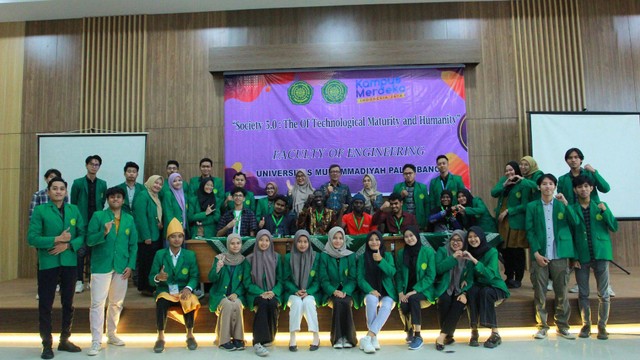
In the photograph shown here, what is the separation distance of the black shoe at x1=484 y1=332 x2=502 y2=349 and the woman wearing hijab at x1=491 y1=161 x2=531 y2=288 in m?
1.02

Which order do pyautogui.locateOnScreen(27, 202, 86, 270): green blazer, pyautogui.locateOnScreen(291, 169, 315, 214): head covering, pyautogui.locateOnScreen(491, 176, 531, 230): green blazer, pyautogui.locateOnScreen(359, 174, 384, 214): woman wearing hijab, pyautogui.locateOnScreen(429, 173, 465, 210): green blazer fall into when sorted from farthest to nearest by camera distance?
pyautogui.locateOnScreen(291, 169, 315, 214): head covering, pyautogui.locateOnScreen(359, 174, 384, 214): woman wearing hijab, pyautogui.locateOnScreen(429, 173, 465, 210): green blazer, pyautogui.locateOnScreen(491, 176, 531, 230): green blazer, pyautogui.locateOnScreen(27, 202, 86, 270): green blazer

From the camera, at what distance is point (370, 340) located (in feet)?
11.6

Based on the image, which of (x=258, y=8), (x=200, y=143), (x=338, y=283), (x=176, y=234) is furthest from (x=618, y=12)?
(x=176, y=234)

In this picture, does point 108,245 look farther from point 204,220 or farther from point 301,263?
point 301,263

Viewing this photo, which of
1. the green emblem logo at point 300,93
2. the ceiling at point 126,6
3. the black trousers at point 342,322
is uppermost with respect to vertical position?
the ceiling at point 126,6

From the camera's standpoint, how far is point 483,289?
3631 mm

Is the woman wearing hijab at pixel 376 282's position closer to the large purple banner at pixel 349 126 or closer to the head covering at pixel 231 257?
the head covering at pixel 231 257

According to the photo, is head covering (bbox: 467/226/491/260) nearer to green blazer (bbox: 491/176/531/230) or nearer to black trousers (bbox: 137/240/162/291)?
green blazer (bbox: 491/176/531/230)

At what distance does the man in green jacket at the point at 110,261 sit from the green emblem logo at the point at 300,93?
9.50 feet

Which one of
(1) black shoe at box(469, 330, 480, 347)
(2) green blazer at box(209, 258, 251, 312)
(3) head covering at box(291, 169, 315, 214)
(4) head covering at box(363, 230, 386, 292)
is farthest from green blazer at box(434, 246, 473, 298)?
(3) head covering at box(291, 169, 315, 214)

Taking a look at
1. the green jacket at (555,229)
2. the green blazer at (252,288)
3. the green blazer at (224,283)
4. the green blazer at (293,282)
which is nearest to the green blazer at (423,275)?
the green blazer at (293,282)

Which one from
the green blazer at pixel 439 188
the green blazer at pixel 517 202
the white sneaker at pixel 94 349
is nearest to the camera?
the white sneaker at pixel 94 349

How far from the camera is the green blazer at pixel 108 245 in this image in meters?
3.55

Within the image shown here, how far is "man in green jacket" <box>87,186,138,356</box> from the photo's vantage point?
3.54 meters
